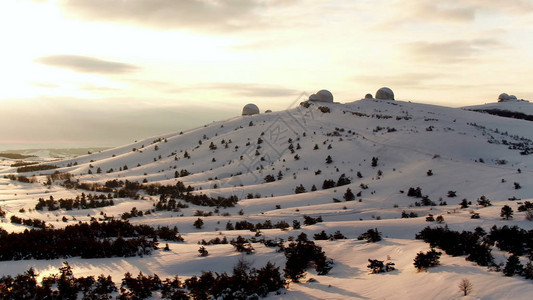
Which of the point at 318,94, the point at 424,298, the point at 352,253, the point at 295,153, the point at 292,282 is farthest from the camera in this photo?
the point at 318,94

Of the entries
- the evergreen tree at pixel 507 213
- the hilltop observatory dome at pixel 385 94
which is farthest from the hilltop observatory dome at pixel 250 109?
the evergreen tree at pixel 507 213

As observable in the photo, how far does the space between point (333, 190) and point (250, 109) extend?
4184 cm

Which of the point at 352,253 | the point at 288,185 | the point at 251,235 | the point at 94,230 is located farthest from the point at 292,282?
the point at 288,185

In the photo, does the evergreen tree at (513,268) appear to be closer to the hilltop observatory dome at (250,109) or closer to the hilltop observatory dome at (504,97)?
the hilltop observatory dome at (250,109)

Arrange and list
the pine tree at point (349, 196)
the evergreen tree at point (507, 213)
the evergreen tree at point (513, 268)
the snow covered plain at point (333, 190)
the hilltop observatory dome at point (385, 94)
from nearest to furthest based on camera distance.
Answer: the evergreen tree at point (513, 268) < the snow covered plain at point (333, 190) < the evergreen tree at point (507, 213) < the pine tree at point (349, 196) < the hilltop observatory dome at point (385, 94)

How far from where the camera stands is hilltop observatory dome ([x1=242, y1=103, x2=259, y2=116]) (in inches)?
2395

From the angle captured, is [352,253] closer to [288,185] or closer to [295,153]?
[288,185]

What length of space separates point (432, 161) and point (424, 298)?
736 inches

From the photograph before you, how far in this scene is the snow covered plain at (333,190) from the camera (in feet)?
26.3

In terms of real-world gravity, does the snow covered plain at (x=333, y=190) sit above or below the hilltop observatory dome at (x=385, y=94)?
below

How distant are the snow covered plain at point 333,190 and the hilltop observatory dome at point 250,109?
1084 centimetres

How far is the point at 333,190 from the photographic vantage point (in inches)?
818

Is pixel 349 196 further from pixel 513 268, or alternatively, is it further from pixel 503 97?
pixel 503 97

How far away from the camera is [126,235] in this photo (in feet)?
41.5
